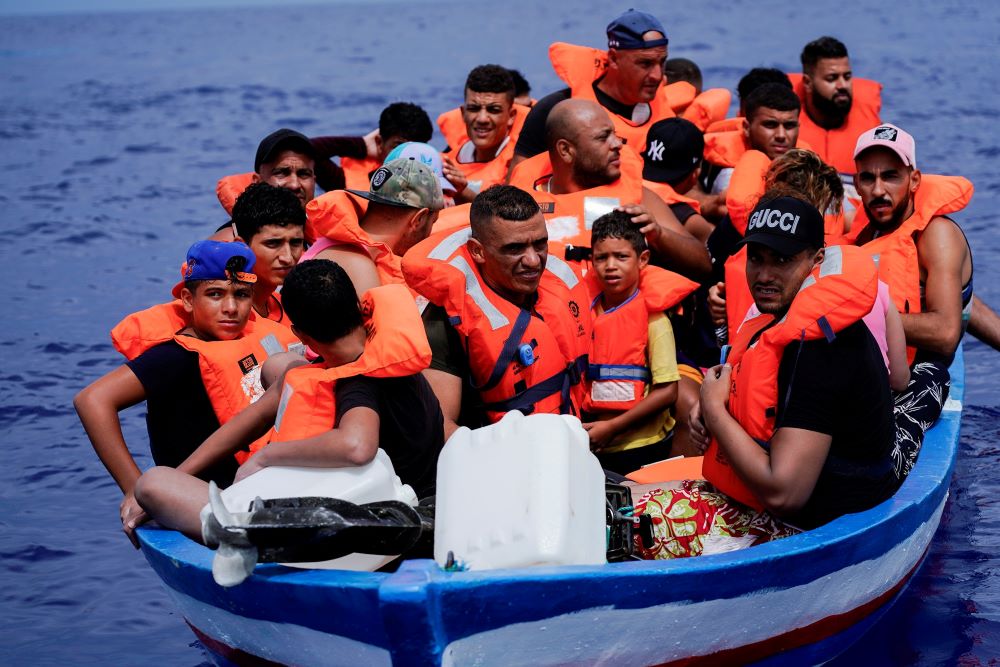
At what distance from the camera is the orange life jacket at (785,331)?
3.95m

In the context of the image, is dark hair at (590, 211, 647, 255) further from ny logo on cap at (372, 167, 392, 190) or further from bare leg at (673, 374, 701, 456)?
ny logo on cap at (372, 167, 392, 190)

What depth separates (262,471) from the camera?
4.01 meters

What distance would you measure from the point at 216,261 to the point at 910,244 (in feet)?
9.70

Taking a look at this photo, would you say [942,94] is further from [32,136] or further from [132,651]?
[132,651]

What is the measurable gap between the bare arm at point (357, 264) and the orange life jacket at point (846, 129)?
431 centimetres

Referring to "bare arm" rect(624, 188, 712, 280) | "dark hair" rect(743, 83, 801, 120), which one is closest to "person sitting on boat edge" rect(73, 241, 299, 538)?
"bare arm" rect(624, 188, 712, 280)

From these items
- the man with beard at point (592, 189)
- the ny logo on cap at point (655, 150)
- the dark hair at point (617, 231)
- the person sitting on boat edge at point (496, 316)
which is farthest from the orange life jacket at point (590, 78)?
the person sitting on boat edge at point (496, 316)

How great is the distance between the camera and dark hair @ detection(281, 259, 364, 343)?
13.0ft

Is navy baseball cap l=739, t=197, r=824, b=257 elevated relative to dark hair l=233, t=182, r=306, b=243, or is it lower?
elevated

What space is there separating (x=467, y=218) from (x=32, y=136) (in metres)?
19.4

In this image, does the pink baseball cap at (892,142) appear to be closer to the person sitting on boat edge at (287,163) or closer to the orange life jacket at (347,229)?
the orange life jacket at (347,229)

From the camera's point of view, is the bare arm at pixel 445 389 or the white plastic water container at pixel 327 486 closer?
the white plastic water container at pixel 327 486

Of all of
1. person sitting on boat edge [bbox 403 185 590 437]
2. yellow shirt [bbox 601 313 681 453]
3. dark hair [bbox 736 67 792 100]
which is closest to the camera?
person sitting on boat edge [bbox 403 185 590 437]

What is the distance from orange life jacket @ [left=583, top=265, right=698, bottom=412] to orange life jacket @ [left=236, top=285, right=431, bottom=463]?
4.71 ft
